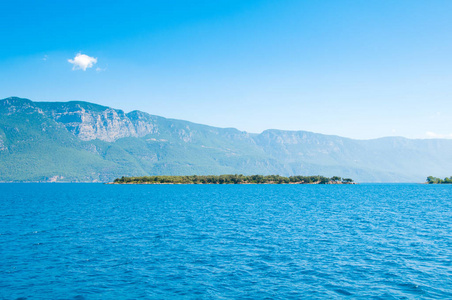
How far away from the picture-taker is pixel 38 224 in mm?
65625

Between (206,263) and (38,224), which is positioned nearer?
(206,263)

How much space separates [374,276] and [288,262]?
30.6 ft

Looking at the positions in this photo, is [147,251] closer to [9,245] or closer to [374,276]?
[9,245]

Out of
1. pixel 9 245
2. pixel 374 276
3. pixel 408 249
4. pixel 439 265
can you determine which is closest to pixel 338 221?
pixel 408 249

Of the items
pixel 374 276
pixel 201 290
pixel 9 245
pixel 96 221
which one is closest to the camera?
pixel 201 290

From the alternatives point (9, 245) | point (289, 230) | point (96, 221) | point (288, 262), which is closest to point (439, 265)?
point (288, 262)

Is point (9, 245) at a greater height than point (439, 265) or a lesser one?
lesser

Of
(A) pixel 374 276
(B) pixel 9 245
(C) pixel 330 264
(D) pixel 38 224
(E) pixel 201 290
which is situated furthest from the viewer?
(D) pixel 38 224

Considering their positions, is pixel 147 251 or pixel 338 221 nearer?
pixel 147 251

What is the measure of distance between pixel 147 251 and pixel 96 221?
1248 inches

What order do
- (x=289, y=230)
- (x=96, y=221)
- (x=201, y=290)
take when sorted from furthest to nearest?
(x=96, y=221)
(x=289, y=230)
(x=201, y=290)

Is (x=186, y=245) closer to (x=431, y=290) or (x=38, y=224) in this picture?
(x=431, y=290)

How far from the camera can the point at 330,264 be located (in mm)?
37812

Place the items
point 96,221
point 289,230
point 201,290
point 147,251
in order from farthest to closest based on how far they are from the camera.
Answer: point 96,221 < point 289,230 < point 147,251 < point 201,290
